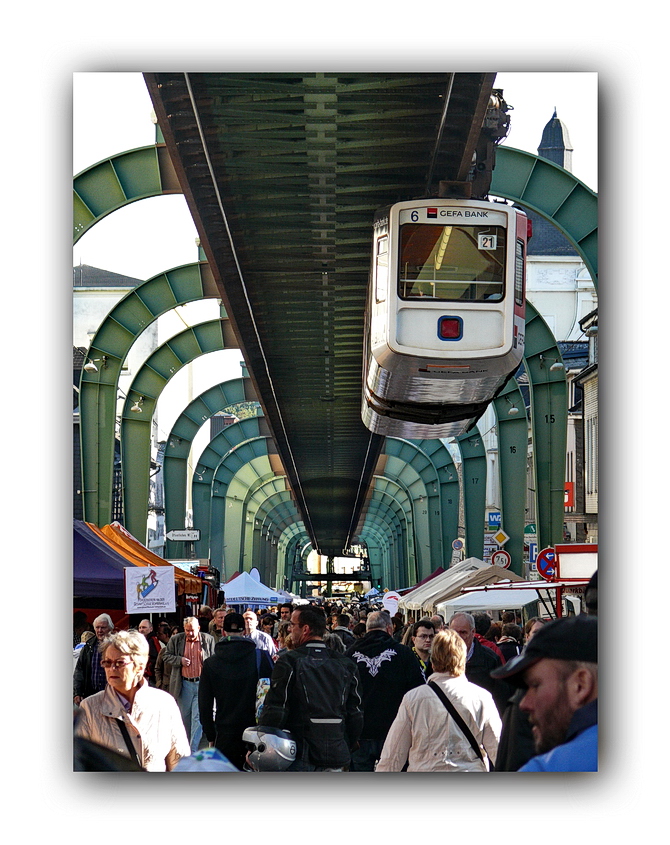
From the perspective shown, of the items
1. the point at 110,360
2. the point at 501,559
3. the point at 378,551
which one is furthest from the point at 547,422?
the point at 378,551

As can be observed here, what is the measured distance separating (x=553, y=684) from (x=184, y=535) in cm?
559

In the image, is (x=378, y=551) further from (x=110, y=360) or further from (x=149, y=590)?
(x=149, y=590)

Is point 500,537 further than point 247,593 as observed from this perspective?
No

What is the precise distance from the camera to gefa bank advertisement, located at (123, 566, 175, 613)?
768 cm

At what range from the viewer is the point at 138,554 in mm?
8633

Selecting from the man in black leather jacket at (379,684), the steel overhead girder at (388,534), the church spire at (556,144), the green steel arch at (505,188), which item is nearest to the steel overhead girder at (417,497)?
the steel overhead girder at (388,534)

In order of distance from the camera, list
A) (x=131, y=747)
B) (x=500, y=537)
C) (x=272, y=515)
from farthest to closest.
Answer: (x=272, y=515), (x=500, y=537), (x=131, y=747)

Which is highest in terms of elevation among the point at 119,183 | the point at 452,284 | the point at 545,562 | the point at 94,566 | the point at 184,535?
the point at 119,183

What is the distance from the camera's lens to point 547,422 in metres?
9.21

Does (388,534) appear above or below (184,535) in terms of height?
below

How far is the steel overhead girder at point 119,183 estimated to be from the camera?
7195 mm
